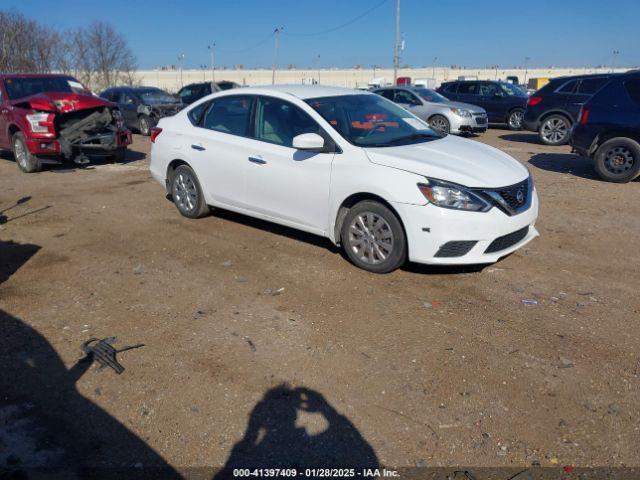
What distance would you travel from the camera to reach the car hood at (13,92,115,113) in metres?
9.95

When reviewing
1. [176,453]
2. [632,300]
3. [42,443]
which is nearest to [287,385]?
[176,453]

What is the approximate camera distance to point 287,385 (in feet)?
11.2

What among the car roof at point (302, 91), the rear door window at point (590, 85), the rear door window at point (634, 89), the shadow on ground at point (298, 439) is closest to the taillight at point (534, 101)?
the rear door window at point (590, 85)

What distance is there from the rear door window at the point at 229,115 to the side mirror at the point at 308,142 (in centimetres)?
115

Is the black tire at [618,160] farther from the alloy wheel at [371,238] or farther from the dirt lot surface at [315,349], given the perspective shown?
the alloy wheel at [371,238]

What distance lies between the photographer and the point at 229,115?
6.27 metres

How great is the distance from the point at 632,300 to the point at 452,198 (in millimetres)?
1772

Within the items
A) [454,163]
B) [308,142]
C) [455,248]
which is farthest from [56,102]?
[455,248]

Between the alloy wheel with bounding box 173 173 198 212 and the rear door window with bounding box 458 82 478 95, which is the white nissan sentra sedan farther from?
the rear door window with bounding box 458 82 478 95

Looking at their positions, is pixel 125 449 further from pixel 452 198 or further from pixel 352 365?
pixel 452 198

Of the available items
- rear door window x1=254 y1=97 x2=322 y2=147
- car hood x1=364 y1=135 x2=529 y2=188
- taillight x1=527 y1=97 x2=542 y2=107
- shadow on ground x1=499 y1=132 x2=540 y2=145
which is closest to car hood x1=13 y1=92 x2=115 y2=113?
rear door window x1=254 y1=97 x2=322 y2=147

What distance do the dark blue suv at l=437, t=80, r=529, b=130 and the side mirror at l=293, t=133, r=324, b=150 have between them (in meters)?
14.4

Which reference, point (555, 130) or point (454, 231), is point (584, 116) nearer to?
point (555, 130)

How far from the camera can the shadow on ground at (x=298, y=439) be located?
2.77 metres
